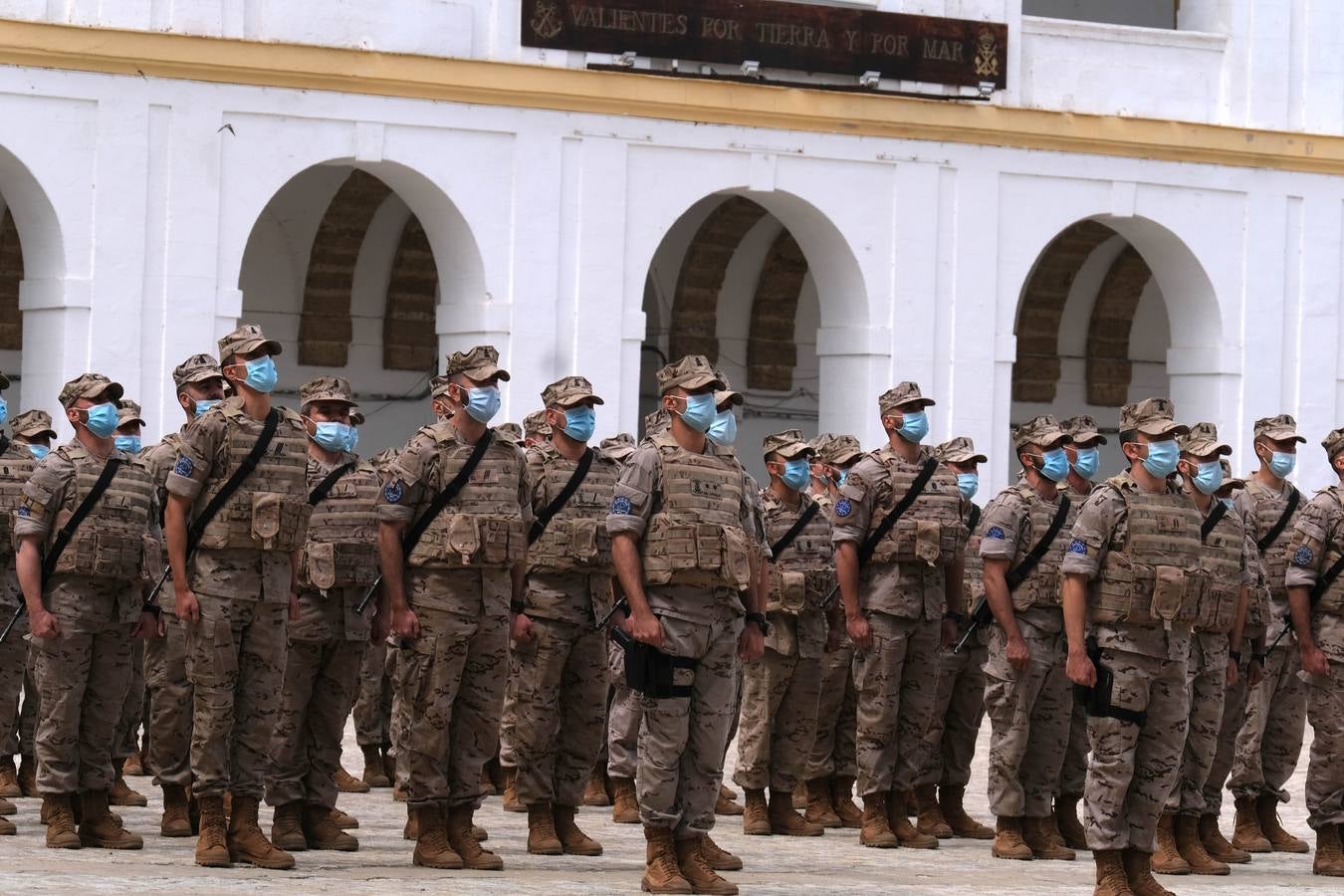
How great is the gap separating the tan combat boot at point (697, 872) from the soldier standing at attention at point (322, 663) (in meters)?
1.60

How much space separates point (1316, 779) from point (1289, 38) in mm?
12523

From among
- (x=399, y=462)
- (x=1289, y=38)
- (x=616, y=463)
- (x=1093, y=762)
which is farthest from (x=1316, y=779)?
(x=1289, y=38)

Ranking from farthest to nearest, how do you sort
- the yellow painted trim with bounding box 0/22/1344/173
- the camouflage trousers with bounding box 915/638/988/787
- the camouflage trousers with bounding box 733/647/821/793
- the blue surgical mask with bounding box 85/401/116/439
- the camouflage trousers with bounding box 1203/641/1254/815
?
the yellow painted trim with bounding box 0/22/1344/173 < the camouflage trousers with bounding box 915/638/988/787 < the camouflage trousers with bounding box 1203/641/1254/815 < the camouflage trousers with bounding box 733/647/821/793 < the blue surgical mask with bounding box 85/401/116/439

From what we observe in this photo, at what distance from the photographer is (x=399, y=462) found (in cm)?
1051

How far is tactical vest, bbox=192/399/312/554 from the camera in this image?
10.2m

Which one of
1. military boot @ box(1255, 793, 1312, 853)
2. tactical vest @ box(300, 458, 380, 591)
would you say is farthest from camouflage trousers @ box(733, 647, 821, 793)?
military boot @ box(1255, 793, 1312, 853)

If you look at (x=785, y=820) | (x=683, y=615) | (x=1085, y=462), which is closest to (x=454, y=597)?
(x=683, y=615)

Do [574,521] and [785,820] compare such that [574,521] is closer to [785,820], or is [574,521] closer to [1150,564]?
[785,820]

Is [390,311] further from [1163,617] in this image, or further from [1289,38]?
[1163,617]

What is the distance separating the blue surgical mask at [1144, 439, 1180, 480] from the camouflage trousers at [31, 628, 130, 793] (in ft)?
14.1

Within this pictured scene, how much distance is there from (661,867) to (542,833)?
1330 mm

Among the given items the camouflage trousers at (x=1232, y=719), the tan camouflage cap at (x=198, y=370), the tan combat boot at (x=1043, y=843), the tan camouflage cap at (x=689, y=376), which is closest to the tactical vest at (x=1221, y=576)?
the tan combat boot at (x=1043, y=843)

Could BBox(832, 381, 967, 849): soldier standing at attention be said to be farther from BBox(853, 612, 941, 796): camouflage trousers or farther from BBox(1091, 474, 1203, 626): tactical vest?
BBox(1091, 474, 1203, 626): tactical vest

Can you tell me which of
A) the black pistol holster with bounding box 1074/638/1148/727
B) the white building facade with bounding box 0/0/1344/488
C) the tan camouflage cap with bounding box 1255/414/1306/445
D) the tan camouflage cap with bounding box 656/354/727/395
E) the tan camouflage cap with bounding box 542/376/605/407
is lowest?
the black pistol holster with bounding box 1074/638/1148/727
